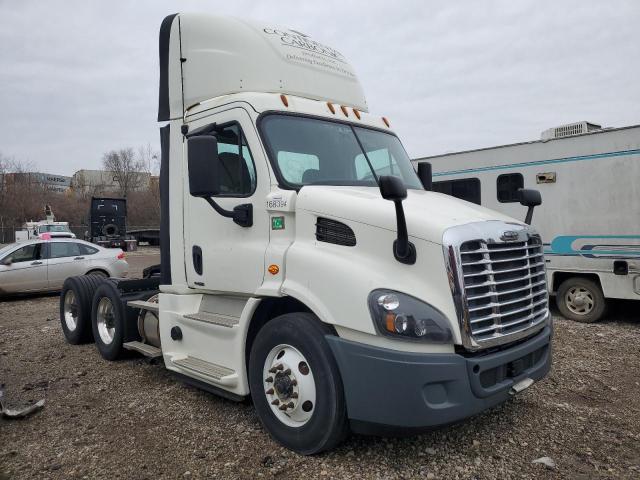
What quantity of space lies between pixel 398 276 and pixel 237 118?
1986 mm

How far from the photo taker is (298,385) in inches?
138

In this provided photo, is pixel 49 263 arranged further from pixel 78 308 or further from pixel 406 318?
pixel 406 318

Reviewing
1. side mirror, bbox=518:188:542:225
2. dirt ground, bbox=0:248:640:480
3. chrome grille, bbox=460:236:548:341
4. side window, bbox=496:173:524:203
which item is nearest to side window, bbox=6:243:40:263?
dirt ground, bbox=0:248:640:480

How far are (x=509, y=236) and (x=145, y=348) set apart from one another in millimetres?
3985

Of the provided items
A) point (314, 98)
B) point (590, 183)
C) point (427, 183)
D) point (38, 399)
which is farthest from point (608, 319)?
point (38, 399)

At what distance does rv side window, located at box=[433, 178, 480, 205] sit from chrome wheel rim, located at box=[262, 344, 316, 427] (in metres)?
6.89

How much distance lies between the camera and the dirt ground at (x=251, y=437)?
11.2 ft

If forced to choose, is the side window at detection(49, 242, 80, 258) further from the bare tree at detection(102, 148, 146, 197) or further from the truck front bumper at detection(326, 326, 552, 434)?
the bare tree at detection(102, 148, 146, 197)

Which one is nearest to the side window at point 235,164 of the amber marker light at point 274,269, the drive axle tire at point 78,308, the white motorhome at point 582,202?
the amber marker light at point 274,269

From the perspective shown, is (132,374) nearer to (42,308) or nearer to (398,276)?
(398,276)

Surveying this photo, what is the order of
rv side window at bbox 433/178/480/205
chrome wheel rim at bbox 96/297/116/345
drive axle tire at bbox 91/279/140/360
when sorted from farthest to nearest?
rv side window at bbox 433/178/480/205, chrome wheel rim at bbox 96/297/116/345, drive axle tire at bbox 91/279/140/360

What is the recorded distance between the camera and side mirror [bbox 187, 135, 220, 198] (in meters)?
3.74

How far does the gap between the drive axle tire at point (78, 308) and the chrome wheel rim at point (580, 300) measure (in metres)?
7.50

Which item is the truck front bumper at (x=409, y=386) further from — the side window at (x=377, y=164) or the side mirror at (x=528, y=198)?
the side mirror at (x=528, y=198)
